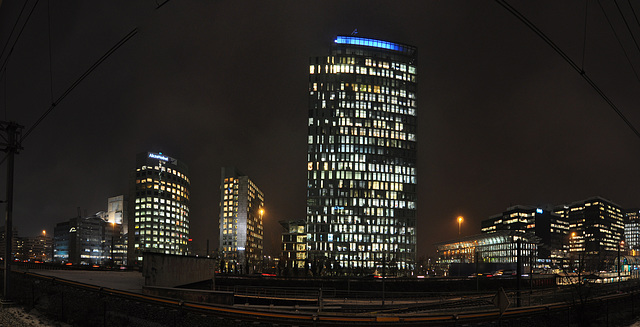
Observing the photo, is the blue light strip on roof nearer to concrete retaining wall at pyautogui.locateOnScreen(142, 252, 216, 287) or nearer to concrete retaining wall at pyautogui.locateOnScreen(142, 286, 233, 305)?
concrete retaining wall at pyautogui.locateOnScreen(142, 252, 216, 287)

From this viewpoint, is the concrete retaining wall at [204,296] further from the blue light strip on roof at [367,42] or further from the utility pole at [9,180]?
the blue light strip on roof at [367,42]

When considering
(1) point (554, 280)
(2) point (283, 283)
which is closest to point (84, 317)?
(2) point (283, 283)

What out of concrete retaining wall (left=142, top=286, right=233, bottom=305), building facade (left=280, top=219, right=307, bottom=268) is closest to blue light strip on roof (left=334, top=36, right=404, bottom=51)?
building facade (left=280, top=219, right=307, bottom=268)

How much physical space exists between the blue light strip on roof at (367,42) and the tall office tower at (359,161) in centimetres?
35

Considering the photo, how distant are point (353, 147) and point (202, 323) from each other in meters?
146

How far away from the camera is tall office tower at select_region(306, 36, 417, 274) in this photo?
16012 cm

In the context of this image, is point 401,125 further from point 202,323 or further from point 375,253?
point 202,323

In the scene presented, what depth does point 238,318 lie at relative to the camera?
67.9 feet

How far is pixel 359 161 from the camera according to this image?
536 feet

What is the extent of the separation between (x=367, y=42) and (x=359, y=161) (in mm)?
42680

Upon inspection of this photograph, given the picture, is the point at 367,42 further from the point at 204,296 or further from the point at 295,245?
A: the point at 204,296

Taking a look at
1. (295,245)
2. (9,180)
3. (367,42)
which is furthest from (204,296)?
(367,42)

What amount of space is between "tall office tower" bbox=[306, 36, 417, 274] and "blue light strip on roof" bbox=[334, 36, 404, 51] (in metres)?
0.35

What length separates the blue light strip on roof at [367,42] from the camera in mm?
171250
